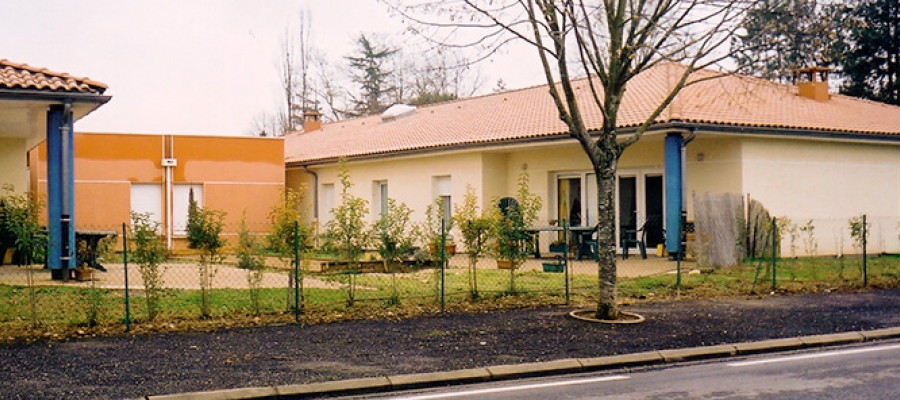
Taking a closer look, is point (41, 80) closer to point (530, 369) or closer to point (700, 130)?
point (530, 369)

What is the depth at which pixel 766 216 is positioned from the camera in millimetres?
20938

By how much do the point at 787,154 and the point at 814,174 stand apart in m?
1.13

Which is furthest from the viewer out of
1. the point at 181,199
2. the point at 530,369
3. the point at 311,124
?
the point at 311,124

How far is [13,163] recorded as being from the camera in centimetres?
2262

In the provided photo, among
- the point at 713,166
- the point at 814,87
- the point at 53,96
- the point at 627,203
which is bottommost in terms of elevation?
the point at 627,203

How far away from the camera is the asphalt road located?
7871 millimetres

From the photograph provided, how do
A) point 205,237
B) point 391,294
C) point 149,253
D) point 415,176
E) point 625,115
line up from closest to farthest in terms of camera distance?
1. point 149,253
2. point 205,237
3. point 391,294
4. point 625,115
5. point 415,176

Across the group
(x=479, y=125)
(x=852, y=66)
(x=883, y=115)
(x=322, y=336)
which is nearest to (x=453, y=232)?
(x=479, y=125)

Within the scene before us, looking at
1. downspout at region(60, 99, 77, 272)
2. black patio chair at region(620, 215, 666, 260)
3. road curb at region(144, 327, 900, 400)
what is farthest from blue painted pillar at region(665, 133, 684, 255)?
downspout at region(60, 99, 77, 272)

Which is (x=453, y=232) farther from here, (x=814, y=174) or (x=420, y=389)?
(x=420, y=389)

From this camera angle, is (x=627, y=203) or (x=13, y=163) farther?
(x=627, y=203)

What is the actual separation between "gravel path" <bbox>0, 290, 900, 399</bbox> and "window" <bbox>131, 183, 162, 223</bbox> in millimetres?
18521

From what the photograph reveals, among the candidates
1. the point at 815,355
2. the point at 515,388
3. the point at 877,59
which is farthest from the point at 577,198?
the point at 877,59

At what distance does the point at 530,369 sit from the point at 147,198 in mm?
22104
